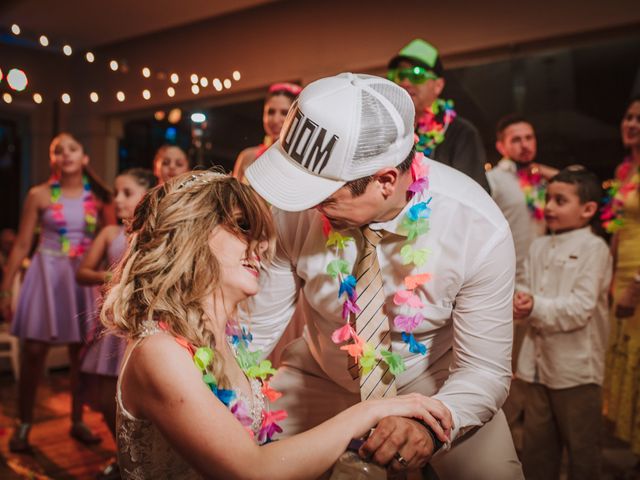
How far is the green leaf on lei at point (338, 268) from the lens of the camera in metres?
1.62

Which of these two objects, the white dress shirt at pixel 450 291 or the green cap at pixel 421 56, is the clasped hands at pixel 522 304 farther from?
Result: the green cap at pixel 421 56

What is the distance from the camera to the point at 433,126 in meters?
2.65

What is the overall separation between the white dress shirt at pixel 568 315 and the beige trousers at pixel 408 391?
935 millimetres

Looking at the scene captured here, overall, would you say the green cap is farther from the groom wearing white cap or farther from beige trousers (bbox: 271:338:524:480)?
beige trousers (bbox: 271:338:524:480)

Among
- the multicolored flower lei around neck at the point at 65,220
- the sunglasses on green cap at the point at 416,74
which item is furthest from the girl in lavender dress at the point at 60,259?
the sunglasses on green cap at the point at 416,74

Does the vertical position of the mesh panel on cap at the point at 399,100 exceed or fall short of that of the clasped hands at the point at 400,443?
it exceeds it

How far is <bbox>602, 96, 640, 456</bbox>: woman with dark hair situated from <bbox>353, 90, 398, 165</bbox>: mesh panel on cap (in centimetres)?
178

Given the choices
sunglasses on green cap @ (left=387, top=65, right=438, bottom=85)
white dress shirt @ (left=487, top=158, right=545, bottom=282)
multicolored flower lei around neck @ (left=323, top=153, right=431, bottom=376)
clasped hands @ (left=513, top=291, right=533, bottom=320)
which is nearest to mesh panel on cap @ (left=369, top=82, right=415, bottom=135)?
multicolored flower lei around neck @ (left=323, top=153, right=431, bottom=376)

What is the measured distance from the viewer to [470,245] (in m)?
1.55

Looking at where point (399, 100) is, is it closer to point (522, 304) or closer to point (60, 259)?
point (522, 304)

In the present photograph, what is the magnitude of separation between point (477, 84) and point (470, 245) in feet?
11.5

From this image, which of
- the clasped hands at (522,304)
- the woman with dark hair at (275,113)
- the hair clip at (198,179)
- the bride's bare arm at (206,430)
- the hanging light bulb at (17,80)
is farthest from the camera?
the hanging light bulb at (17,80)

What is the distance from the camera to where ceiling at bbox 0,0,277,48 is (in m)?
5.38

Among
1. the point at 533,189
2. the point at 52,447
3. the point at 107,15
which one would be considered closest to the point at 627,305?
the point at 533,189
